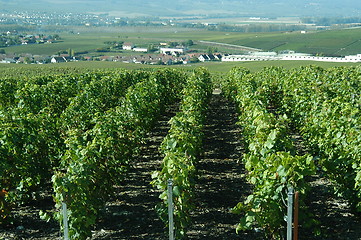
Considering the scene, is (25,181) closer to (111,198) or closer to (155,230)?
(111,198)

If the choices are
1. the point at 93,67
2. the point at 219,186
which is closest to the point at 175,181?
the point at 219,186

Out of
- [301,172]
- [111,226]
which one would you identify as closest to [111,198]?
[111,226]

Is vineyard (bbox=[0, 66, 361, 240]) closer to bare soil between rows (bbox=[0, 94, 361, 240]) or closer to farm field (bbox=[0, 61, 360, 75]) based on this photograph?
bare soil between rows (bbox=[0, 94, 361, 240])

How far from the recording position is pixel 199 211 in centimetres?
1002

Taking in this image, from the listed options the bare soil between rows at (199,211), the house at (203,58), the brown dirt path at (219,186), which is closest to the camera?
the bare soil between rows at (199,211)

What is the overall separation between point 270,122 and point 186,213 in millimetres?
3334

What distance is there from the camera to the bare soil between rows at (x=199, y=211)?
8891mm

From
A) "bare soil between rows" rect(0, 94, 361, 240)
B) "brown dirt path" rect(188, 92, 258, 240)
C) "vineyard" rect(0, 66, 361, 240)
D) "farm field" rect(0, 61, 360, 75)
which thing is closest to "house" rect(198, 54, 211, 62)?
"farm field" rect(0, 61, 360, 75)

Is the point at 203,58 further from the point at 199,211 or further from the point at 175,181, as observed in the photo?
the point at 175,181

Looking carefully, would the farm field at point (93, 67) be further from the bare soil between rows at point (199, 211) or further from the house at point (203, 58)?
the bare soil between rows at point (199, 211)

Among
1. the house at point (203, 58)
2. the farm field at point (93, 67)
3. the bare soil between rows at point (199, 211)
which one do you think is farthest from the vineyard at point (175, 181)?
the house at point (203, 58)

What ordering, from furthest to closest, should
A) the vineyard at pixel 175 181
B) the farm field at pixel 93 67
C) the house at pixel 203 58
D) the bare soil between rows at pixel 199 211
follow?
the house at pixel 203 58
the farm field at pixel 93 67
the bare soil between rows at pixel 199 211
the vineyard at pixel 175 181

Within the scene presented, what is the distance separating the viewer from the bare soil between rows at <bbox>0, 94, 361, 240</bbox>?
350 inches

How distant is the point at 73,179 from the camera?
26.1 ft
